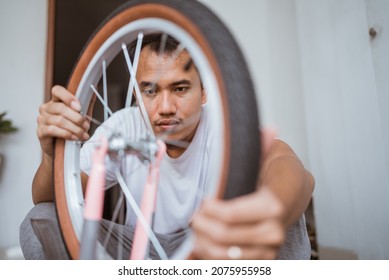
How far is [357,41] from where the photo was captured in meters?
1.19

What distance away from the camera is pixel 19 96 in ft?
5.30

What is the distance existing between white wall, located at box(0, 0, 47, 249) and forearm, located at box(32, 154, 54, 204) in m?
0.93

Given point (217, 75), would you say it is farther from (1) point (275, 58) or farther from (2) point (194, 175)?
(1) point (275, 58)

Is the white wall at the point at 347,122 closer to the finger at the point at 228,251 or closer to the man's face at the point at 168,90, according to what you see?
the man's face at the point at 168,90

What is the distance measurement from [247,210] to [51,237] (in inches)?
18.7

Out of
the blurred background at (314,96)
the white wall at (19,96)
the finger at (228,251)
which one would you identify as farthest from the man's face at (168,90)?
the white wall at (19,96)

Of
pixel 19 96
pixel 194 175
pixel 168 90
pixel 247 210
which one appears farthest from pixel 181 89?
pixel 19 96

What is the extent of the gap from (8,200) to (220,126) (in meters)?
1.53

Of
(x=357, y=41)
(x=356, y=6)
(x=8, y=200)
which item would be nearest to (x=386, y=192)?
(x=357, y=41)

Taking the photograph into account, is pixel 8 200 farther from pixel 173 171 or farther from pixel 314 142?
pixel 314 142

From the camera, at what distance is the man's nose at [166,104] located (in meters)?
0.68

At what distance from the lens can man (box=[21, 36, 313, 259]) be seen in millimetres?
314

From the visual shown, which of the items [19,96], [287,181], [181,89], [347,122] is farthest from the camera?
[19,96]
